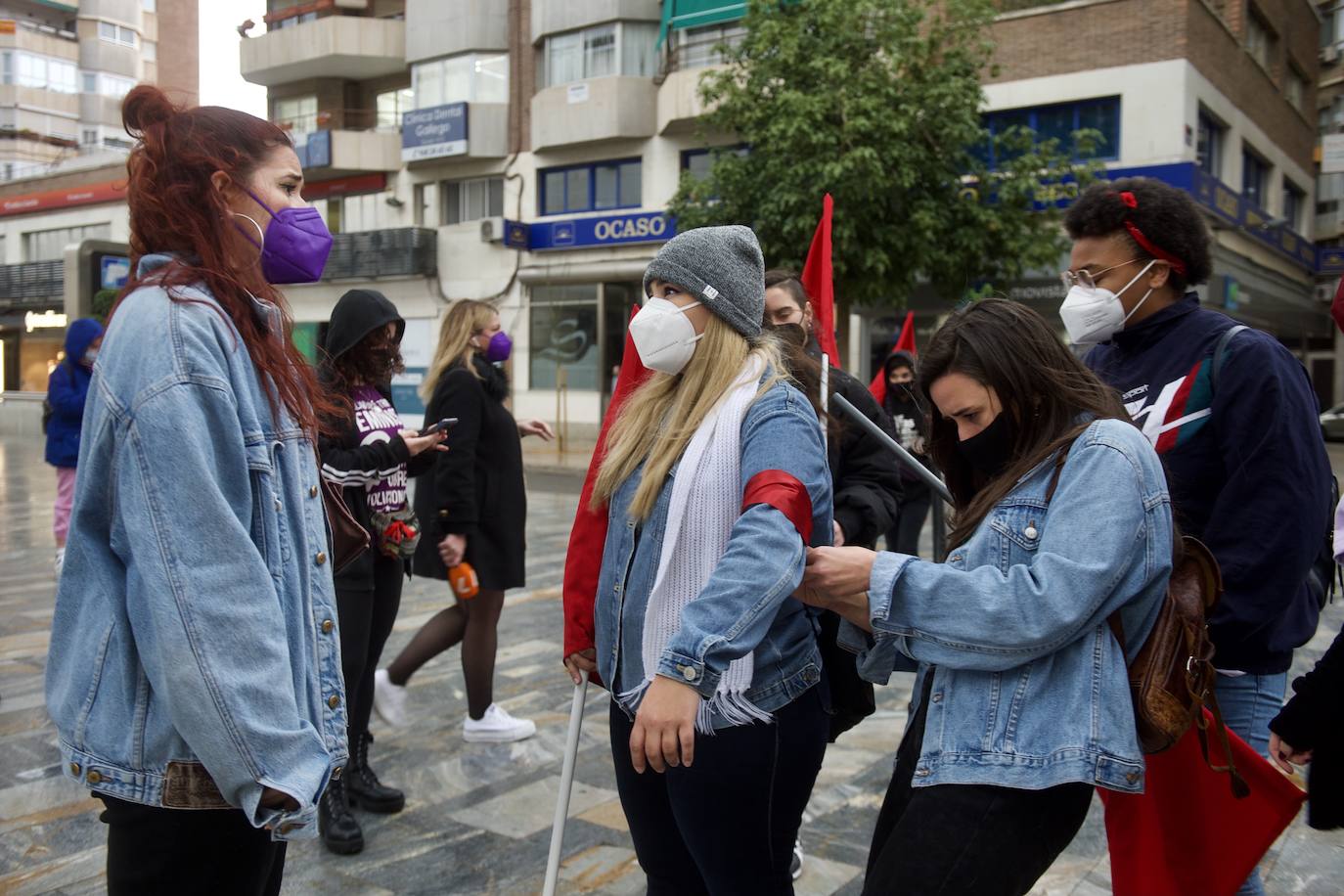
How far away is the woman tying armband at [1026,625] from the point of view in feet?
5.90

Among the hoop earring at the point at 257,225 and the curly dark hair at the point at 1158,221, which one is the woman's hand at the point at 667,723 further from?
the curly dark hair at the point at 1158,221

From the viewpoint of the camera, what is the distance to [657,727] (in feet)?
6.32

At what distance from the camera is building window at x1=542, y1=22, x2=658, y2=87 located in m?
24.1

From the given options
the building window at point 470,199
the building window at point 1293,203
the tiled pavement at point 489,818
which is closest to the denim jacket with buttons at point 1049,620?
the tiled pavement at point 489,818

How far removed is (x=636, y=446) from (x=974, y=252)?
14.5m

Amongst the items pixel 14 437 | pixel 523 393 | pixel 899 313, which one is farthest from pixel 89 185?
pixel 899 313

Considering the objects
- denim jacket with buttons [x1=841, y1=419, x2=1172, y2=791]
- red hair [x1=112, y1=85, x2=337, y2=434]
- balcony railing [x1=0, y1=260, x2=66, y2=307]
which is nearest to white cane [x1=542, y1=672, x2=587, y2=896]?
denim jacket with buttons [x1=841, y1=419, x2=1172, y2=791]

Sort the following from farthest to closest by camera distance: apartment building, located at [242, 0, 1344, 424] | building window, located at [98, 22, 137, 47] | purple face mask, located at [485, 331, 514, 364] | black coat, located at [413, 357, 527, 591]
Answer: building window, located at [98, 22, 137, 47], apartment building, located at [242, 0, 1344, 424], purple face mask, located at [485, 331, 514, 364], black coat, located at [413, 357, 527, 591]

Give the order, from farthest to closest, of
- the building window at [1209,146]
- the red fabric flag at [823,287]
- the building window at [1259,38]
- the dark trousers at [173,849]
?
the building window at [1259,38]
the building window at [1209,146]
the red fabric flag at [823,287]
the dark trousers at [173,849]

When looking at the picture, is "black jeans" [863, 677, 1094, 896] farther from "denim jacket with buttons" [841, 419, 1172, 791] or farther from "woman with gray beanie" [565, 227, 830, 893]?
"woman with gray beanie" [565, 227, 830, 893]

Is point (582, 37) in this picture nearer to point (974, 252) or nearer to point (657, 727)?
point (974, 252)

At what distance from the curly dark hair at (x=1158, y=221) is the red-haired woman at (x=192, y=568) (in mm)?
2028

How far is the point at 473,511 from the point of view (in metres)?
4.54

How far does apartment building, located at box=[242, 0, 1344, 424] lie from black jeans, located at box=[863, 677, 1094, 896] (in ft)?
60.0
